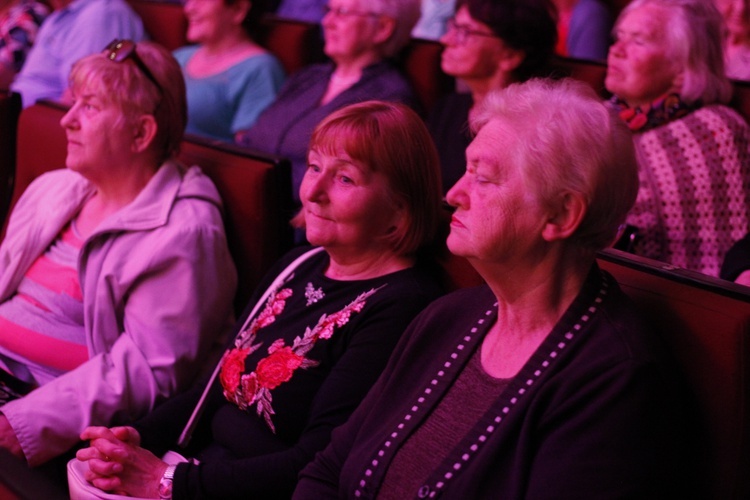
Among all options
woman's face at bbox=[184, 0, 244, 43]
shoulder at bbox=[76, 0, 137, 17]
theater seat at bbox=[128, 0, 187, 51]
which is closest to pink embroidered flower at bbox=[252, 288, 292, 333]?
woman's face at bbox=[184, 0, 244, 43]

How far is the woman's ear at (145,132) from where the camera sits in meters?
2.09

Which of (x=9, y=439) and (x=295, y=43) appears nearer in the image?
(x=9, y=439)

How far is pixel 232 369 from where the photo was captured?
5.69 feet

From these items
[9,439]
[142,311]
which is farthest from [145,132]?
[9,439]

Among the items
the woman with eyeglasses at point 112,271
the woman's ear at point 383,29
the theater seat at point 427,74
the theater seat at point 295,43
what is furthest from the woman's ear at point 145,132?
the theater seat at point 295,43

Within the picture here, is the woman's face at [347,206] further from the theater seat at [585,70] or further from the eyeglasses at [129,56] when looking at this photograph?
the theater seat at [585,70]

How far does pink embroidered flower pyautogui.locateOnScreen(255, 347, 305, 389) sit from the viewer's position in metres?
1.62

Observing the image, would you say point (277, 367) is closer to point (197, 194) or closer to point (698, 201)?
point (197, 194)

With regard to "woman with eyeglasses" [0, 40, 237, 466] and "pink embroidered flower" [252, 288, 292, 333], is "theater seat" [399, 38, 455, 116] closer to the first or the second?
"woman with eyeglasses" [0, 40, 237, 466]

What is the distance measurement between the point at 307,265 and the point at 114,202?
0.56 metres

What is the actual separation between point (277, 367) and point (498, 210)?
1.72ft

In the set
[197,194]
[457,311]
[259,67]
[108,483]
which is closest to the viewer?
[457,311]

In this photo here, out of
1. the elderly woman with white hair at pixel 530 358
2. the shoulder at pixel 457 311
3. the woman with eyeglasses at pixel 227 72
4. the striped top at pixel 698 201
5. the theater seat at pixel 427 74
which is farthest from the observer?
the woman with eyeglasses at pixel 227 72

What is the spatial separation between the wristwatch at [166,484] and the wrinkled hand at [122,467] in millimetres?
11
